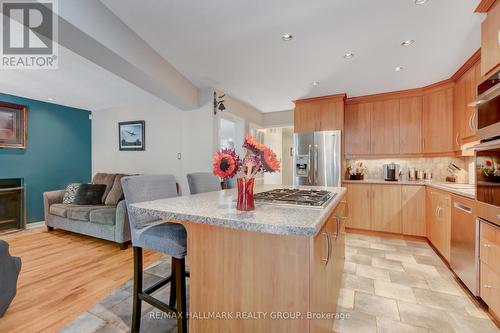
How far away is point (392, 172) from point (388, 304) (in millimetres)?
2586

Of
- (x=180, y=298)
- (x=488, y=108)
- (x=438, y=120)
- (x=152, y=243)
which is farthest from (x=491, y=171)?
(x=152, y=243)

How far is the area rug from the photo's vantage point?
5.25ft

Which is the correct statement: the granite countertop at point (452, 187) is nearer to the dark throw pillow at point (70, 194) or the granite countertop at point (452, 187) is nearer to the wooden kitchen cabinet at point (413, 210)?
the wooden kitchen cabinet at point (413, 210)

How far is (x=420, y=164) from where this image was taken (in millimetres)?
3887

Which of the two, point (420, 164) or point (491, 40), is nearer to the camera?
point (491, 40)

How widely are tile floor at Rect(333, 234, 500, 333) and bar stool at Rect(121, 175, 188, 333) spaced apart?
1.17m

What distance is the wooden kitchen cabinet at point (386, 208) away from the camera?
3.51 metres

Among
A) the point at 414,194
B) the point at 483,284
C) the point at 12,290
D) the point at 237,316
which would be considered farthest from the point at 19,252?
the point at 414,194

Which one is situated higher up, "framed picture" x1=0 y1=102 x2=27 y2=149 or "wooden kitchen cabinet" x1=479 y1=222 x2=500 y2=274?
"framed picture" x1=0 y1=102 x2=27 y2=149

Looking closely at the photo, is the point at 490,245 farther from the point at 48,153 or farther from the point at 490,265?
the point at 48,153

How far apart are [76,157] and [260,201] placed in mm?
5154

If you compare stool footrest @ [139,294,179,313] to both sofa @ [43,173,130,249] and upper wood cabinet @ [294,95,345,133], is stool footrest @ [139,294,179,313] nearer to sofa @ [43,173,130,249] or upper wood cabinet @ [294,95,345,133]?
sofa @ [43,173,130,249]

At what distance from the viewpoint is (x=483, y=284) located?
5.87 feet

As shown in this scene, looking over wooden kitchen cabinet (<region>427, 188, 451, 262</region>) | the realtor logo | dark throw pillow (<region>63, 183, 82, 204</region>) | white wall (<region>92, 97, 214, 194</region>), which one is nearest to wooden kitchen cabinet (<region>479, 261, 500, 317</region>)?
wooden kitchen cabinet (<region>427, 188, 451, 262</region>)
